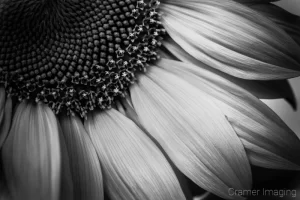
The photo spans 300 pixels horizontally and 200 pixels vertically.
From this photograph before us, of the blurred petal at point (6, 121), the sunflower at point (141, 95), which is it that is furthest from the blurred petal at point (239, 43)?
the blurred petal at point (6, 121)

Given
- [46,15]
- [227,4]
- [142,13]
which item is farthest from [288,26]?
[46,15]

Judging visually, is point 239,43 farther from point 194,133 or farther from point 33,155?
point 33,155

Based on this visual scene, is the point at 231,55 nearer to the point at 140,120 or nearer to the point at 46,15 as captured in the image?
the point at 140,120

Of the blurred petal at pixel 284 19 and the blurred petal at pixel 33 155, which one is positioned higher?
the blurred petal at pixel 284 19

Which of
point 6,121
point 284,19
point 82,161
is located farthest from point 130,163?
point 284,19

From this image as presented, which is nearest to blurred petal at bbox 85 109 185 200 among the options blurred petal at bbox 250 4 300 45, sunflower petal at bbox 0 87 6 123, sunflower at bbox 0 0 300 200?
sunflower at bbox 0 0 300 200

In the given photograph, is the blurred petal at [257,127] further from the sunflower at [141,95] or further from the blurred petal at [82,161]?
the blurred petal at [82,161]

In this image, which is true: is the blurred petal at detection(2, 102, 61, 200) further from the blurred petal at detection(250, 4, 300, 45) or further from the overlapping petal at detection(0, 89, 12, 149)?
the blurred petal at detection(250, 4, 300, 45)
